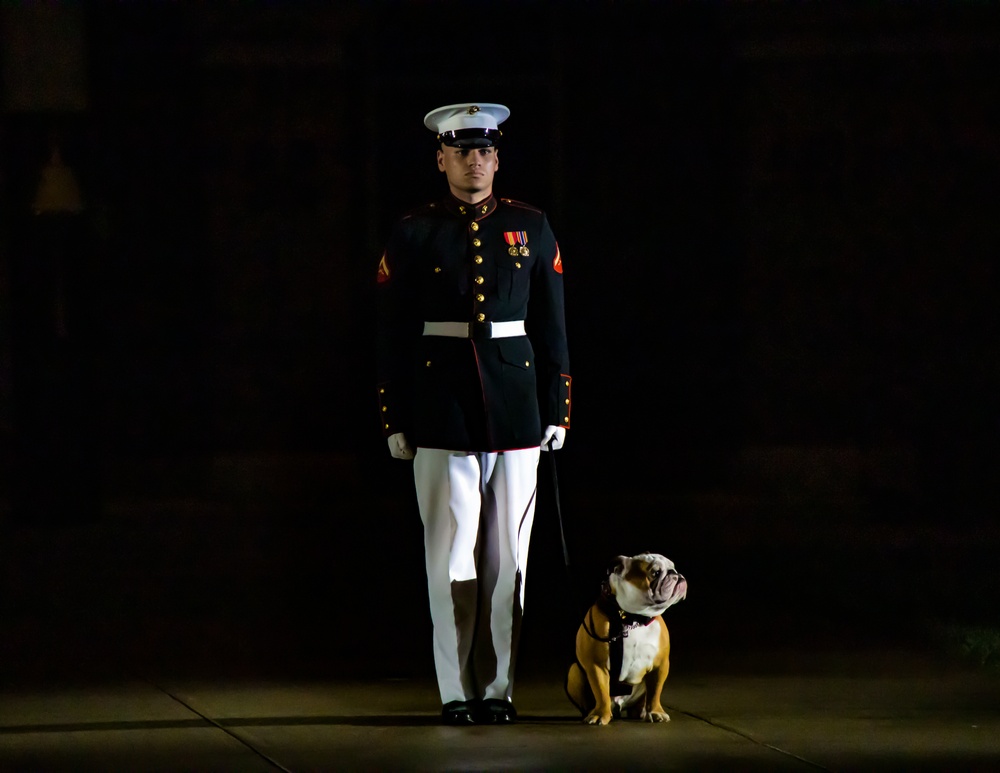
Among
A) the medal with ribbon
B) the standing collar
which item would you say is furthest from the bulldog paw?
the standing collar

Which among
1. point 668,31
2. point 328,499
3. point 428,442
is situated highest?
point 668,31

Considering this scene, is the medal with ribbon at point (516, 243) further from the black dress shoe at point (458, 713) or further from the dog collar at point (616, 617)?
the black dress shoe at point (458, 713)

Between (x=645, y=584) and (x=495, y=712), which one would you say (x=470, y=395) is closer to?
(x=645, y=584)

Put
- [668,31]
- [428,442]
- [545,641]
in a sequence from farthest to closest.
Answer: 1. [668,31]
2. [545,641]
3. [428,442]

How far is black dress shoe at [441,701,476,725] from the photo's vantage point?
6305 millimetres

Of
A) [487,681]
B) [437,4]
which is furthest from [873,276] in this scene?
[487,681]

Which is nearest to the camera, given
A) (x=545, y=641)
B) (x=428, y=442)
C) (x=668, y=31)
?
(x=428, y=442)

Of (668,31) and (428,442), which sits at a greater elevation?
(668,31)

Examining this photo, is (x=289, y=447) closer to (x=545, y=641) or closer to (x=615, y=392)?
(x=615, y=392)

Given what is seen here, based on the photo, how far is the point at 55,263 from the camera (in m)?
12.3

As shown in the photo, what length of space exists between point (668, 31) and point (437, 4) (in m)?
1.54

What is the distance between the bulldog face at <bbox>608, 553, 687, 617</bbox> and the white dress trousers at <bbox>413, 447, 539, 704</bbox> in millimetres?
388

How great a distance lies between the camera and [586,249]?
12516 millimetres

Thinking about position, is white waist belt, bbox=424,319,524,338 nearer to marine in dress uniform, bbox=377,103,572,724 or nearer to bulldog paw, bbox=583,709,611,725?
marine in dress uniform, bbox=377,103,572,724
